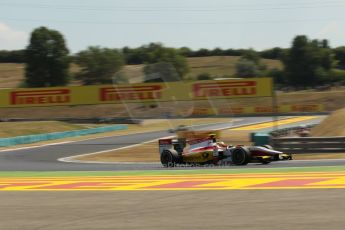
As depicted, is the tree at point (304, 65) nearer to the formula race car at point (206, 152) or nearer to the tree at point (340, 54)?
the tree at point (340, 54)

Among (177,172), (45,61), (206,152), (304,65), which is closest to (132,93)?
(206,152)

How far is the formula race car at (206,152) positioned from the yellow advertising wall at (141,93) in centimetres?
170

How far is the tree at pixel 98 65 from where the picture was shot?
3858 inches

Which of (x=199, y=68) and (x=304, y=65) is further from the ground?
(x=199, y=68)

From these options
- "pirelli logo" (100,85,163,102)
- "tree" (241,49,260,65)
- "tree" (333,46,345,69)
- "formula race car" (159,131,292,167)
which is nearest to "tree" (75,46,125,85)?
"tree" (241,49,260,65)

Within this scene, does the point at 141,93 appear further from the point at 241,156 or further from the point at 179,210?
the point at 179,210

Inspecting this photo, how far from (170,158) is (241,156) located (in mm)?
1833

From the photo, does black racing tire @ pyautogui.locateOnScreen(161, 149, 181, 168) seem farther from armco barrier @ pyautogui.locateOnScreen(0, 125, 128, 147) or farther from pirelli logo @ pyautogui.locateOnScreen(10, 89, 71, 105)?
pirelli logo @ pyautogui.locateOnScreen(10, 89, 71, 105)

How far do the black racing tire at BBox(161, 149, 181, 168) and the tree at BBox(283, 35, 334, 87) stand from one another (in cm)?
9185

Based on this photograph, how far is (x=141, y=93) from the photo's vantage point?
29.3m

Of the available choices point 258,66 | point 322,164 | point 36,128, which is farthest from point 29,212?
point 258,66

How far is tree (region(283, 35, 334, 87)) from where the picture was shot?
104125 mm

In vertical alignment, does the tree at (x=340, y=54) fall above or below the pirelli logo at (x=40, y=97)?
above

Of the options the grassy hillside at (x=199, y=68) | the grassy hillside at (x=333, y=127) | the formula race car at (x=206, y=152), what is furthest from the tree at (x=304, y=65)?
the formula race car at (x=206, y=152)
